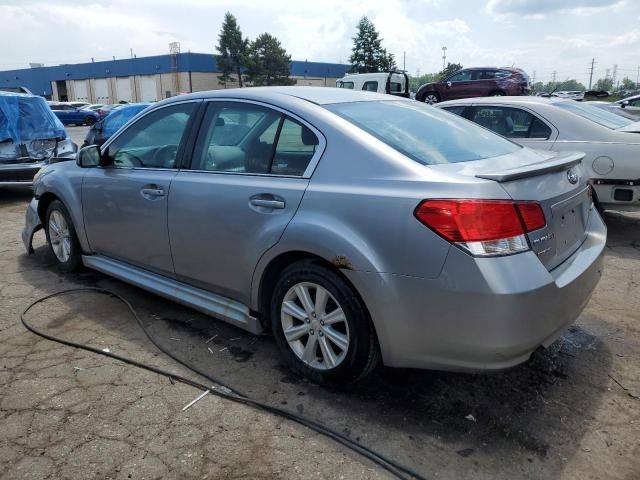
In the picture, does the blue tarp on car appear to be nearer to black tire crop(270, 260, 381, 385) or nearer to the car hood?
the car hood

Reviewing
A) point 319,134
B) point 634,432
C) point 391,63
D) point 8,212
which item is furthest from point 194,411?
point 391,63

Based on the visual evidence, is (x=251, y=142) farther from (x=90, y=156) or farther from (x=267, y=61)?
(x=267, y=61)

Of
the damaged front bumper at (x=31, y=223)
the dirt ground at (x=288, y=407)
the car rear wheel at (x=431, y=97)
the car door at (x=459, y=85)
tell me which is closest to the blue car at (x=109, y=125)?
the damaged front bumper at (x=31, y=223)

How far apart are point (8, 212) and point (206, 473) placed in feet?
24.4

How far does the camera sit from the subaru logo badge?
2885 mm

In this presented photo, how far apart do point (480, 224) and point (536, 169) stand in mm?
513

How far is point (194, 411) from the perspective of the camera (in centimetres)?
281

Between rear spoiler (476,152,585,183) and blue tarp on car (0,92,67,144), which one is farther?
blue tarp on car (0,92,67,144)

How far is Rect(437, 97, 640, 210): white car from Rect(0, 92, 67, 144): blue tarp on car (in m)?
7.10

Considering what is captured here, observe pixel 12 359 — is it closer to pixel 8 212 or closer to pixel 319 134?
pixel 319 134

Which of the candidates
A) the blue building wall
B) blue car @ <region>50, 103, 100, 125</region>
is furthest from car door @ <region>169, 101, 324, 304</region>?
the blue building wall

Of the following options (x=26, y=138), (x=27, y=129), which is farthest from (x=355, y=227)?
(x=27, y=129)

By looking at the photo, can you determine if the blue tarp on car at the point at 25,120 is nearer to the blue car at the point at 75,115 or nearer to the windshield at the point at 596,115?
the windshield at the point at 596,115

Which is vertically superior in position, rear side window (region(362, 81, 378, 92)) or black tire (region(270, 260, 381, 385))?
rear side window (region(362, 81, 378, 92))
